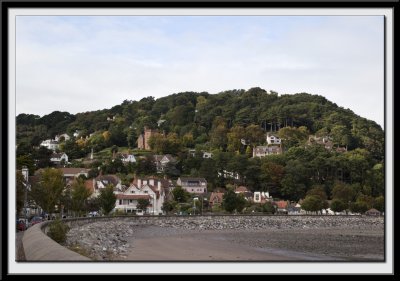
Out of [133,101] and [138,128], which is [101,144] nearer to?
[138,128]

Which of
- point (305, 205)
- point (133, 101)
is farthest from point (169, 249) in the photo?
point (133, 101)

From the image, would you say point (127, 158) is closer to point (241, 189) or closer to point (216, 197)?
point (241, 189)

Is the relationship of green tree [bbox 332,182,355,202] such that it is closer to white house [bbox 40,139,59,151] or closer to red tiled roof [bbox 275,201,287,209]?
red tiled roof [bbox 275,201,287,209]

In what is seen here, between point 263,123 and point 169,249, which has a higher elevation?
point 263,123

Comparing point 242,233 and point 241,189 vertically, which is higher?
point 241,189

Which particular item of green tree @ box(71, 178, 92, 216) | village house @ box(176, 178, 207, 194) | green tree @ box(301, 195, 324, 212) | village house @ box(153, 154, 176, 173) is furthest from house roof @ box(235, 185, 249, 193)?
green tree @ box(71, 178, 92, 216)

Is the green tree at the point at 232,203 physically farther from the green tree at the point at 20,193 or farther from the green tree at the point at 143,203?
the green tree at the point at 20,193

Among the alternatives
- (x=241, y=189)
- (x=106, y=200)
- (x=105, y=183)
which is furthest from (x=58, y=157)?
(x=106, y=200)
